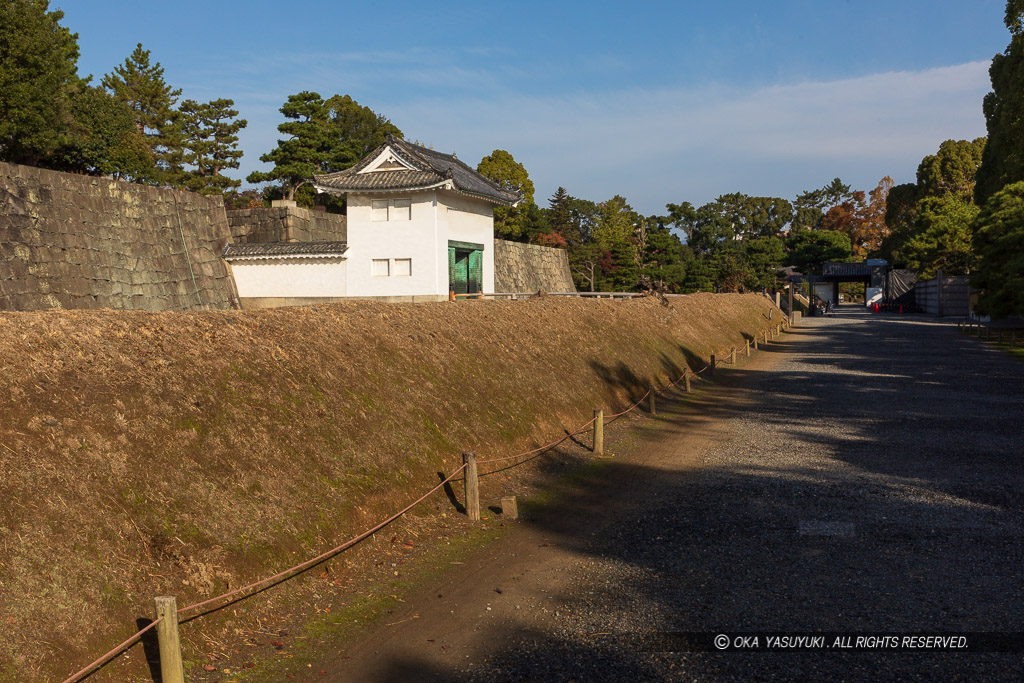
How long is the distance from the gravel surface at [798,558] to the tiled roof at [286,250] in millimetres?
19357

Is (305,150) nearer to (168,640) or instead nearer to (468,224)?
(468,224)

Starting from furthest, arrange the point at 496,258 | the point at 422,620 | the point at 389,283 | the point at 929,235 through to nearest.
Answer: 1. the point at 929,235
2. the point at 496,258
3. the point at 389,283
4. the point at 422,620

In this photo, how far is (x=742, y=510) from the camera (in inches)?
374

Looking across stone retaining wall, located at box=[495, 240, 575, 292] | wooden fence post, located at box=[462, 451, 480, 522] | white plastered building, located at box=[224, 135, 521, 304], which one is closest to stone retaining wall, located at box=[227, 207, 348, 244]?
white plastered building, located at box=[224, 135, 521, 304]

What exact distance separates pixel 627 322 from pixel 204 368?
18.1 meters

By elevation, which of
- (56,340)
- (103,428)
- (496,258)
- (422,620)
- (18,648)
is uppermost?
(496,258)

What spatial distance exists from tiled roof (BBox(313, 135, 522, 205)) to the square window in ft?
2.73

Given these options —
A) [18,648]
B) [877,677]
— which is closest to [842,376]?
[877,677]

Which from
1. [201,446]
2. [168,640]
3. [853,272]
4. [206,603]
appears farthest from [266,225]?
[853,272]

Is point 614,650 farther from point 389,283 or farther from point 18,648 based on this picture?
point 389,283

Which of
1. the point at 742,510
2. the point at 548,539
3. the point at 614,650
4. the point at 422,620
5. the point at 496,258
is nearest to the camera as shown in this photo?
the point at 614,650

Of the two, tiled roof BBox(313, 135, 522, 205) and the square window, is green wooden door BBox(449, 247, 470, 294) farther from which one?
tiled roof BBox(313, 135, 522, 205)

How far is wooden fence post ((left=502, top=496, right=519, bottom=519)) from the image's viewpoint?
31.5 ft

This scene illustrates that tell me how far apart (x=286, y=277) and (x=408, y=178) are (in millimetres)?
6779
